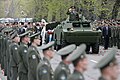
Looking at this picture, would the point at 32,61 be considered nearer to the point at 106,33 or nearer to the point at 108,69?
the point at 108,69

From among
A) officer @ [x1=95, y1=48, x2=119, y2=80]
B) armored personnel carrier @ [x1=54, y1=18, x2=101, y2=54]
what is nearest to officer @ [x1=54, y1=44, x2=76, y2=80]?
officer @ [x1=95, y1=48, x2=119, y2=80]

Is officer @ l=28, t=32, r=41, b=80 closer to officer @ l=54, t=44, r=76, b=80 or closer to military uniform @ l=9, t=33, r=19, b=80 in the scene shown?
officer @ l=54, t=44, r=76, b=80

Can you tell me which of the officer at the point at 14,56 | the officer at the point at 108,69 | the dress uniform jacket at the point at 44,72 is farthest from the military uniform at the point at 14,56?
the officer at the point at 108,69

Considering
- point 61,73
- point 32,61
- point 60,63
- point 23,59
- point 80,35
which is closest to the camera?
point 61,73

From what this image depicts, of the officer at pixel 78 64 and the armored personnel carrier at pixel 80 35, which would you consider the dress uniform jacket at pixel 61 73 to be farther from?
the armored personnel carrier at pixel 80 35

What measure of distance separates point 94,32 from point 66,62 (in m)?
16.8

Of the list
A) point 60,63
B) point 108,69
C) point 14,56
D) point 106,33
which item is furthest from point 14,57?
point 106,33

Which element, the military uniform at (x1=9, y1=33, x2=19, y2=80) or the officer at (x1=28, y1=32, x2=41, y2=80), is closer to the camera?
the officer at (x1=28, y1=32, x2=41, y2=80)

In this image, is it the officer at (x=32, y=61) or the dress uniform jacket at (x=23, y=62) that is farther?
the dress uniform jacket at (x=23, y=62)

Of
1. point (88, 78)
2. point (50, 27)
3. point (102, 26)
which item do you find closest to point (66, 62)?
point (88, 78)

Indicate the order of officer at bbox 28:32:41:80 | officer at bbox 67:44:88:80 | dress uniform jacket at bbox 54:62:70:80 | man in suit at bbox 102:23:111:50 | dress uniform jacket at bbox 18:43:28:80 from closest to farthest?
officer at bbox 67:44:88:80 → dress uniform jacket at bbox 54:62:70:80 → officer at bbox 28:32:41:80 → dress uniform jacket at bbox 18:43:28:80 → man in suit at bbox 102:23:111:50

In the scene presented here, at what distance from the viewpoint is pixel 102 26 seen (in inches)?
1079

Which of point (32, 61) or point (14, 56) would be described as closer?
point (32, 61)

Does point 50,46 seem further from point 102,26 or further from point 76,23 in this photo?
point 102,26
